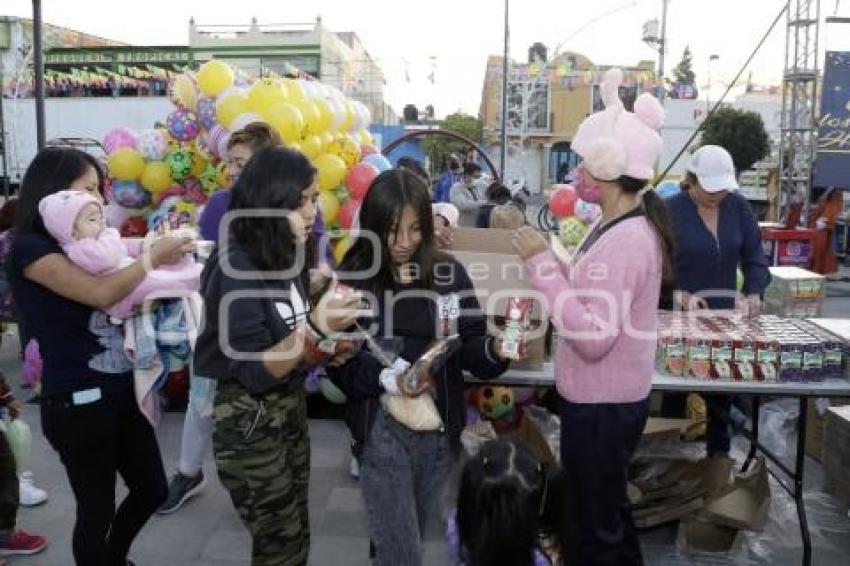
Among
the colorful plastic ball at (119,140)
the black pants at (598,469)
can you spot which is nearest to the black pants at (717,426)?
the black pants at (598,469)

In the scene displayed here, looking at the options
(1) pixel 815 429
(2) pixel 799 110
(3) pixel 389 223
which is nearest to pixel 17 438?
(3) pixel 389 223

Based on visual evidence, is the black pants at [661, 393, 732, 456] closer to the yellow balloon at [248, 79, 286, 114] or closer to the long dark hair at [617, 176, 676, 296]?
the long dark hair at [617, 176, 676, 296]

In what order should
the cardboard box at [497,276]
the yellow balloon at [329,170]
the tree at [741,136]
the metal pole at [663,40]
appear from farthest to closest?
the metal pole at [663,40], the tree at [741,136], the yellow balloon at [329,170], the cardboard box at [497,276]

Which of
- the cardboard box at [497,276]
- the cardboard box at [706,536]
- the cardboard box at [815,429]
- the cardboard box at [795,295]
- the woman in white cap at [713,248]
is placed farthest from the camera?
the cardboard box at [795,295]

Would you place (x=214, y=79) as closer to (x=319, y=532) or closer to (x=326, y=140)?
(x=326, y=140)

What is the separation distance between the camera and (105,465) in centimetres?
222

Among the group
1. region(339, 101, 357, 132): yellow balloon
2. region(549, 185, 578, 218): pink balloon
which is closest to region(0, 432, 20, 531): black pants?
region(339, 101, 357, 132): yellow balloon

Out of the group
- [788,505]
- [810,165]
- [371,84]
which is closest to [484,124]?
[371,84]

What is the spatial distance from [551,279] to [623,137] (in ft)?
1.50

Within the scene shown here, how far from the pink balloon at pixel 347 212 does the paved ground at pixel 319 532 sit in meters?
1.83

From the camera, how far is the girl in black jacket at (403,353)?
198 cm

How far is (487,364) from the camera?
7.05 feet

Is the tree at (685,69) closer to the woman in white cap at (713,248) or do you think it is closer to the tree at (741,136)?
the tree at (741,136)

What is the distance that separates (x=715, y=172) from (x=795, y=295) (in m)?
1.69
